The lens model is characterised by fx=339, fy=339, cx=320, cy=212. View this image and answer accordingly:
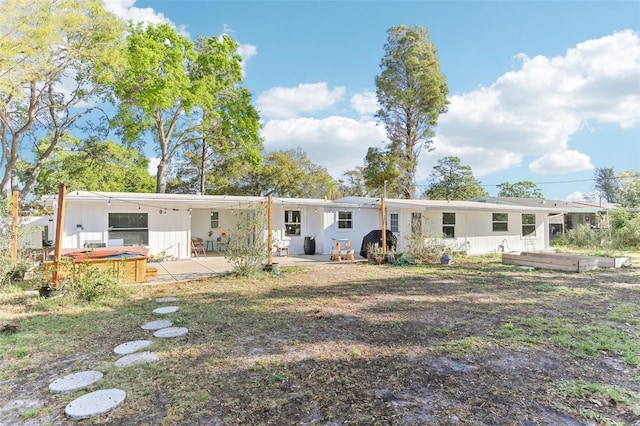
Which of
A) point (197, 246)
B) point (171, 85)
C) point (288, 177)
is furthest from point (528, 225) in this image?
point (171, 85)

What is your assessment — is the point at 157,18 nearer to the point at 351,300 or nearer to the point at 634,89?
the point at 351,300

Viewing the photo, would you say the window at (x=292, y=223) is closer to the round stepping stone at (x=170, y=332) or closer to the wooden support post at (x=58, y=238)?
the wooden support post at (x=58, y=238)

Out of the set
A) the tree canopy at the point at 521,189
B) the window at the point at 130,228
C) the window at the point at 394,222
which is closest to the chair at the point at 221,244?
the window at the point at 130,228

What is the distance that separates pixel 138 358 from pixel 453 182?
32235 millimetres

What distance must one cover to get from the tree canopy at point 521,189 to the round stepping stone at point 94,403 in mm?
39499

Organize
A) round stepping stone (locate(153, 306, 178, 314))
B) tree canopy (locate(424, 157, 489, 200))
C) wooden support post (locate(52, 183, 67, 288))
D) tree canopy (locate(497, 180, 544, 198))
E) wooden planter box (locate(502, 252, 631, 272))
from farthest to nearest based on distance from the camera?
tree canopy (locate(497, 180, 544, 198))
tree canopy (locate(424, 157, 489, 200))
wooden planter box (locate(502, 252, 631, 272))
wooden support post (locate(52, 183, 67, 288))
round stepping stone (locate(153, 306, 178, 314))

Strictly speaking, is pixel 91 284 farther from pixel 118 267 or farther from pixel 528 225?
pixel 528 225

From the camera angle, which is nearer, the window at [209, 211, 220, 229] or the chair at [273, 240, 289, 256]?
the chair at [273, 240, 289, 256]

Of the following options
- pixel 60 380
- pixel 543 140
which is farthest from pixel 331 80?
pixel 60 380

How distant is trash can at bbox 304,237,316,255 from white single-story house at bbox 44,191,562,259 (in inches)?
2.8

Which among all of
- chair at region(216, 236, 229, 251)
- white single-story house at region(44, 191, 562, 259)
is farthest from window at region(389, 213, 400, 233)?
chair at region(216, 236, 229, 251)

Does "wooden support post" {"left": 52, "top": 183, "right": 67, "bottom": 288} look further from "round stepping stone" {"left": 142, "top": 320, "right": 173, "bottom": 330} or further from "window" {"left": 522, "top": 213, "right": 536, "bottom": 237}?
"window" {"left": 522, "top": 213, "right": 536, "bottom": 237}

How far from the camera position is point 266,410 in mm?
2736

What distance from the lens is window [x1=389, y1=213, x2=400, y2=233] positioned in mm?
14361
